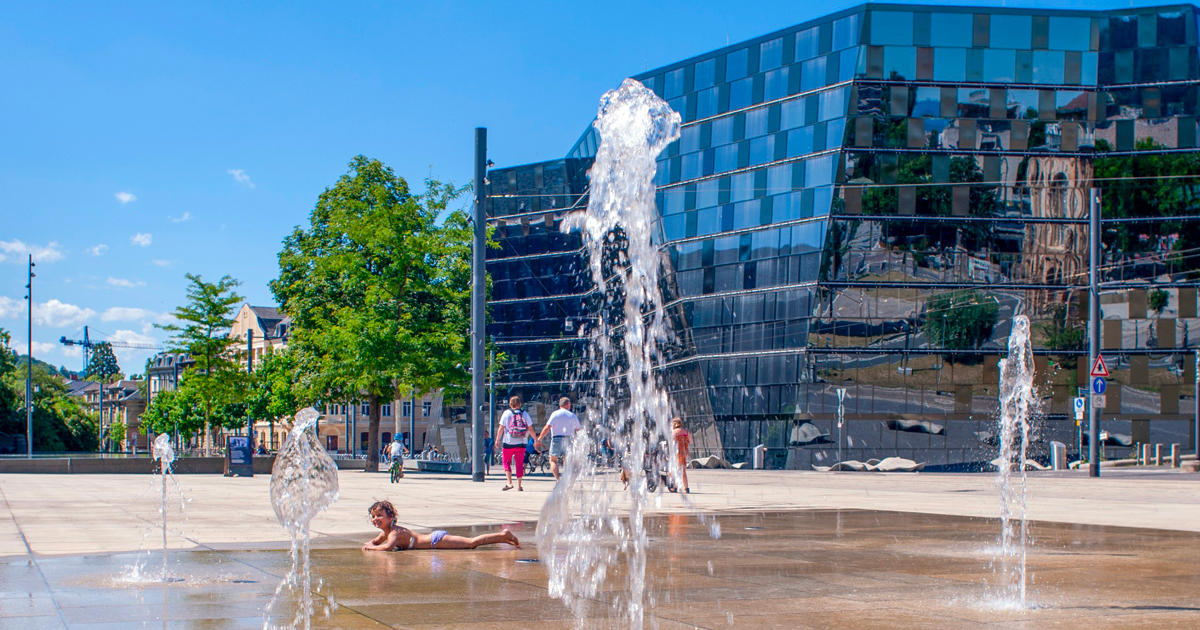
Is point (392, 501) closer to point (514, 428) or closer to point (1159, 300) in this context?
point (514, 428)

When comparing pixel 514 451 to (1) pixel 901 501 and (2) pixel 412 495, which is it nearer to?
(2) pixel 412 495

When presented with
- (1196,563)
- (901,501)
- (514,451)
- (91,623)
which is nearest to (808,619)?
(91,623)

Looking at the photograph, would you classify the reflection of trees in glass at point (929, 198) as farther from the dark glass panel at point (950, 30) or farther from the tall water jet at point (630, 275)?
the tall water jet at point (630, 275)

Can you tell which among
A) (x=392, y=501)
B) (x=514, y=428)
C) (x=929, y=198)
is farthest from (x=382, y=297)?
(x=929, y=198)

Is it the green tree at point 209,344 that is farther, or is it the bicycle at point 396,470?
the green tree at point 209,344

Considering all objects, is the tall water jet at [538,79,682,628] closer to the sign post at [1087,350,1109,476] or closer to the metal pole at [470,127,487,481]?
the metal pole at [470,127,487,481]

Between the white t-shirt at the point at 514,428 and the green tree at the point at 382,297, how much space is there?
46.6 ft

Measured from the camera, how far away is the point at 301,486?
675cm

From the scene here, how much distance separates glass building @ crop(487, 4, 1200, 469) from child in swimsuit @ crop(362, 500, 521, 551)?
40.8 meters

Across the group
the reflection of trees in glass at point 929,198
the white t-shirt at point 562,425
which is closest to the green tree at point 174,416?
the reflection of trees in glass at point 929,198

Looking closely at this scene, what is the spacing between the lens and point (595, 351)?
74.2 meters

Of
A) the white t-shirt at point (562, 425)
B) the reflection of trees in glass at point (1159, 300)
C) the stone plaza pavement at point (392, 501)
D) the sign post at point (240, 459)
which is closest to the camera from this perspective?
the stone plaza pavement at point (392, 501)

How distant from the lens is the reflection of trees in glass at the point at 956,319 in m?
49.2

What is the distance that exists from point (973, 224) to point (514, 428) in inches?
1357
